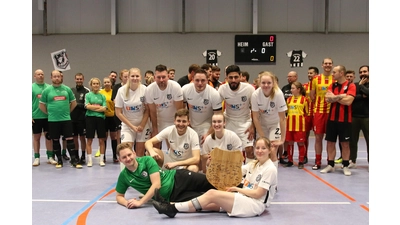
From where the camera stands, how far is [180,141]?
478cm

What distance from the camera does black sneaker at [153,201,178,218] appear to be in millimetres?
3809

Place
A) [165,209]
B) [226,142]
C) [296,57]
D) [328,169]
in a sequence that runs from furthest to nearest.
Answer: [296,57] < [328,169] < [226,142] < [165,209]

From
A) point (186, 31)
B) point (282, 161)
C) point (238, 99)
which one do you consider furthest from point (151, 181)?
point (186, 31)

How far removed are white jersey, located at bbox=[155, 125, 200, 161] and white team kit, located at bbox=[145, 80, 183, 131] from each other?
19.8 inches

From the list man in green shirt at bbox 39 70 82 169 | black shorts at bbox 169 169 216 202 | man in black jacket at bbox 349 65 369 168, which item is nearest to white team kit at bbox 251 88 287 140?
black shorts at bbox 169 169 216 202

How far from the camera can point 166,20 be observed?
41.5 ft

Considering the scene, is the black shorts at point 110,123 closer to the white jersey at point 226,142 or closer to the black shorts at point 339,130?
the white jersey at point 226,142

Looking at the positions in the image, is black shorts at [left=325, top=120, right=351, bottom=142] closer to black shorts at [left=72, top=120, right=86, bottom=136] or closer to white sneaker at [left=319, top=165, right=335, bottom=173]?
white sneaker at [left=319, top=165, right=335, bottom=173]

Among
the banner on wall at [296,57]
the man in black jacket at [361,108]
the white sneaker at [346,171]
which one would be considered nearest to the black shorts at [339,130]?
the white sneaker at [346,171]

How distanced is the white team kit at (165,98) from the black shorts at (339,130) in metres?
2.75

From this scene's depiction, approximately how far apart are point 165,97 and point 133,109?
585 millimetres

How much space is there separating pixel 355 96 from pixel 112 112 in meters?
4.75

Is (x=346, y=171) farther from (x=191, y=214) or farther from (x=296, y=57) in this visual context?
(x=296, y=57)

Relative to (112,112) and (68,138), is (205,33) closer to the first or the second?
(112,112)
